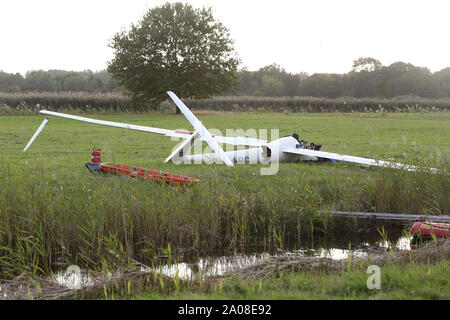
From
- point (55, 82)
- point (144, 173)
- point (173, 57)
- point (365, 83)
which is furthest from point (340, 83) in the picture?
point (144, 173)

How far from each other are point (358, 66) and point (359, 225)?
72.6 meters

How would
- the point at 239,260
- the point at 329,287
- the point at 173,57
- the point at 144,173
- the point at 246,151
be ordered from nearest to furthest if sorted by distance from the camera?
1. the point at 329,287
2. the point at 239,260
3. the point at 144,173
4. the point at 246,151
5. the point at 173,57

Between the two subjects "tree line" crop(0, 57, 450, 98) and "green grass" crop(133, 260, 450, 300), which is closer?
"green grass" crop(133, 260, 450, 300)

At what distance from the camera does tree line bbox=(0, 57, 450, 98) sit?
6650 centimetres

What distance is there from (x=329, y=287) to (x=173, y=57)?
136ft

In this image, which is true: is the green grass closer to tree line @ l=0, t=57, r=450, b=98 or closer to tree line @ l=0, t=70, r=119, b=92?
tree line @ l=0, t=57, r=450, b=98

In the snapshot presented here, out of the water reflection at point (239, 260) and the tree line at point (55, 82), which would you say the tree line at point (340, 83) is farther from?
the water reflection at point (239, 260)

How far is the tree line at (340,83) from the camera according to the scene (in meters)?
66.5

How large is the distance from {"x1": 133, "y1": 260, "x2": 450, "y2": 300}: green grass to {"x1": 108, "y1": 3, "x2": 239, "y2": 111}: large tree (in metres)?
37.4

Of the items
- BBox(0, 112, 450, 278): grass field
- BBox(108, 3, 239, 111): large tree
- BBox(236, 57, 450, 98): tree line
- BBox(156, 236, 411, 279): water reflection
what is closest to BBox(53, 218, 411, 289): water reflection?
BBox(156, 236, 411, 279): water reflection

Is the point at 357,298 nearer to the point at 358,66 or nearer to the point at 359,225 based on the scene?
the point at 359,225

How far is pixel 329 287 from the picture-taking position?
16.1 ft

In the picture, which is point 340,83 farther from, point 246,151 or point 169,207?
point 169,207

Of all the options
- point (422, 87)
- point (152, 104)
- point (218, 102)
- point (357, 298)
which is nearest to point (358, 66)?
point (422, 87)
